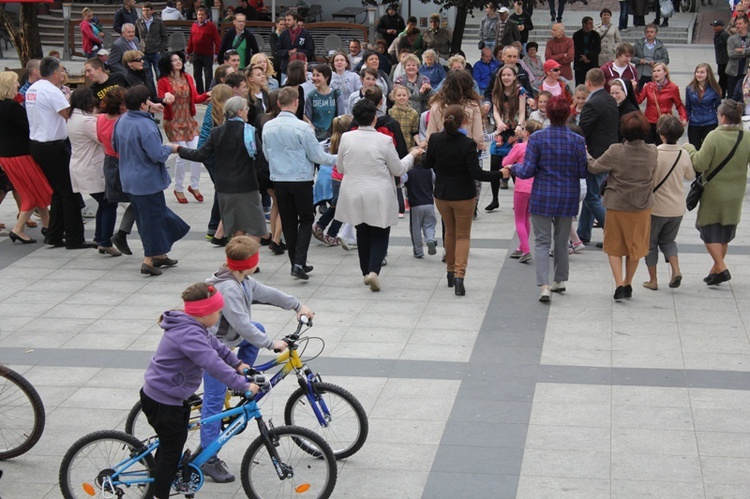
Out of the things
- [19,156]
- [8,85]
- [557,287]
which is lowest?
[557,287]

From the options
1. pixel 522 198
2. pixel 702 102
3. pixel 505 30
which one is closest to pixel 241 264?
pixel 522 198

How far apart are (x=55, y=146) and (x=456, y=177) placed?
451cm

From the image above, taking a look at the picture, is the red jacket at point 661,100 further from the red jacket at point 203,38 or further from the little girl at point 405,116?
the red jacket at point 203,38

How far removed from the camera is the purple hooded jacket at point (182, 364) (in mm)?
5617

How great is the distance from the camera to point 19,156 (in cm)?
1189

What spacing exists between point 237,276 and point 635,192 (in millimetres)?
4409

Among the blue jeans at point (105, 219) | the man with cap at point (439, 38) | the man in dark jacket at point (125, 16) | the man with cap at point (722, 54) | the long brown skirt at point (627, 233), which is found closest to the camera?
the long brown skirt at point (627, 233)

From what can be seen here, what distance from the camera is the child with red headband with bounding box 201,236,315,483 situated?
6239 mm

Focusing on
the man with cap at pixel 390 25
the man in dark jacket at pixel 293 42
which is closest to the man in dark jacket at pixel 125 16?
the man in dark jacket at pixel 293 42

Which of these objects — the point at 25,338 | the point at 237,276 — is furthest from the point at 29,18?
the point at 237,276

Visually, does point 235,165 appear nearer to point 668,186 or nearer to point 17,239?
point 17,239

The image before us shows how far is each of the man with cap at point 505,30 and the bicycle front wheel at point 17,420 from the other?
52.2 ft

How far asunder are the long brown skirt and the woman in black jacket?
3.56ft

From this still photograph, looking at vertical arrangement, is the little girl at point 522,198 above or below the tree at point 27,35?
below
